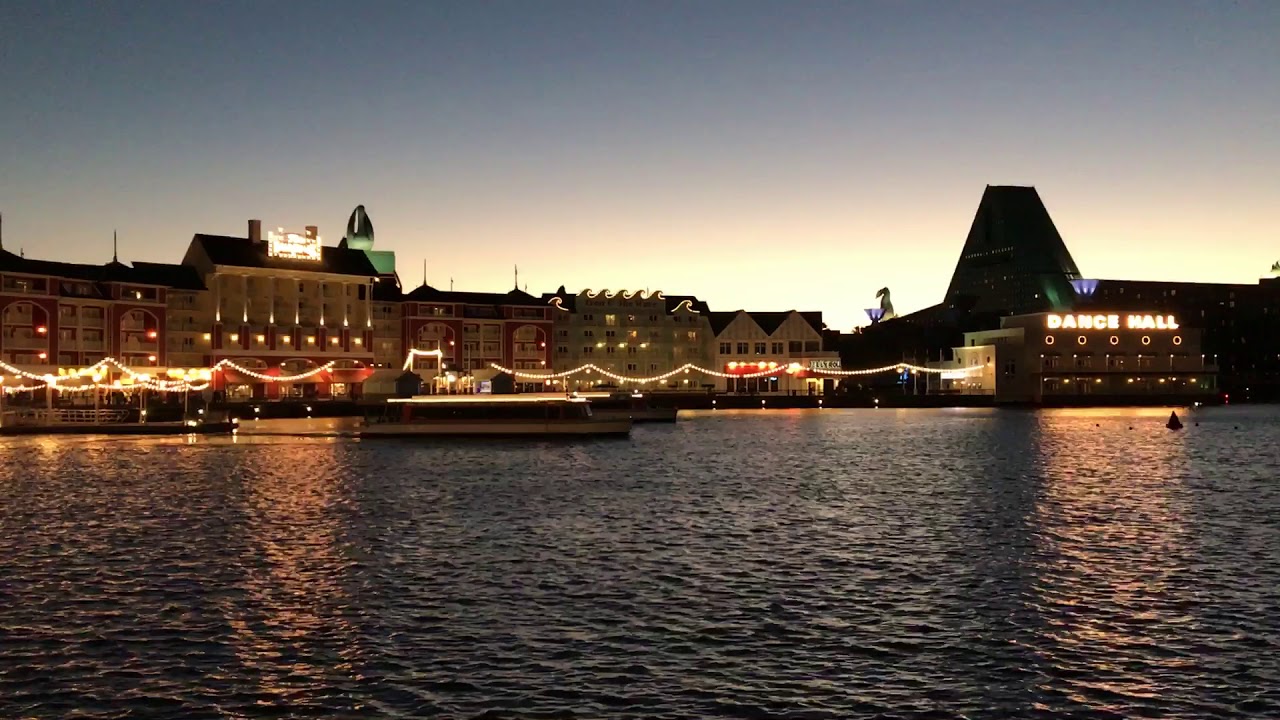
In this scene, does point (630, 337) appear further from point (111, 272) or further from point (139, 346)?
point (111, 272)

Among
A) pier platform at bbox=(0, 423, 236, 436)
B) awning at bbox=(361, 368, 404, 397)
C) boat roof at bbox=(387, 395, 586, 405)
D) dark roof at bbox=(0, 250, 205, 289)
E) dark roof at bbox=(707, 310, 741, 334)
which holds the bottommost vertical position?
pier platform at bbox=(0, 423, 236, 436)

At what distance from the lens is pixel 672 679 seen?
61.4 feet

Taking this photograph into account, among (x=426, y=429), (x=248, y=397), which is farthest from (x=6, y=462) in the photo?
(x=248, y=397)

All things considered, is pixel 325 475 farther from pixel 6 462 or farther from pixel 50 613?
pixel 50 613

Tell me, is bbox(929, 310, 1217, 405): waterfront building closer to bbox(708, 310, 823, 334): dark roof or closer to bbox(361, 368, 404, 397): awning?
bbox(708, 310, 823, 334): dark roof

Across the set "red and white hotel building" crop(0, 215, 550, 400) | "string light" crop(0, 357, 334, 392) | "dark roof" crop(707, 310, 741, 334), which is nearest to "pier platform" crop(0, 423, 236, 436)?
"string light" crop(0, 357, 334, 392)

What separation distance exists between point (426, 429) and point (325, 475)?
1302 inches

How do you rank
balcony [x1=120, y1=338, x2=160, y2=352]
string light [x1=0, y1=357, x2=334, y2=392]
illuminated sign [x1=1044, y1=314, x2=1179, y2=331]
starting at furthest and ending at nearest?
1. illuminated sign [x1=1044, y1=314, x2=1179, y2=331]
2. balcony [x1=120, y1=338, x2=160, y2=352]
3. string light [x1=0, y1=357, x2=334, y2=392]

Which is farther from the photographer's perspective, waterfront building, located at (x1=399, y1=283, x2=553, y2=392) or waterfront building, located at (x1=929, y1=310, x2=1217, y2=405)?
waterfront building, located at (x1=929, y1=310, x2=1217, y2=405)

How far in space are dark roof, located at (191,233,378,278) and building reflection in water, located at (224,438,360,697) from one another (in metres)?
95.3

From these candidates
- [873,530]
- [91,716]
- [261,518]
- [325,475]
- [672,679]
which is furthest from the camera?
[325,475]

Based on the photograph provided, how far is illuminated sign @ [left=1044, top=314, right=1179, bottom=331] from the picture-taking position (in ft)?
541

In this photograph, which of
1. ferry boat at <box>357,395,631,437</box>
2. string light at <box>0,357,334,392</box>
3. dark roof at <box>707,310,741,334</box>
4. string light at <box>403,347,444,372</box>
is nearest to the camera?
ferry boat at <box>357,395,631,437</box>

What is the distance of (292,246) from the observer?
144m
